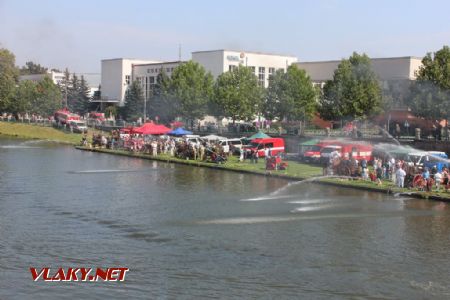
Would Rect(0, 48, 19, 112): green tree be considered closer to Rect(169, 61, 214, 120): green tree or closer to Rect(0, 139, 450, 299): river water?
Rect(169, 61, 214, 120): green tree

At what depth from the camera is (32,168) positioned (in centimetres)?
4641

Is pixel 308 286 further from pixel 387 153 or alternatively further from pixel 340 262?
pixel 387 153

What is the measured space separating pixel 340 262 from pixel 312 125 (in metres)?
62.2

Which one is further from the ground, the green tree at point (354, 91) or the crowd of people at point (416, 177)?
the green tree at point (354, 91)

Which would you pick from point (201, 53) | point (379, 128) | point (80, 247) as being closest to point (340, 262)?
point (80, 247)

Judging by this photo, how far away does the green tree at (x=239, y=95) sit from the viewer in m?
78.7

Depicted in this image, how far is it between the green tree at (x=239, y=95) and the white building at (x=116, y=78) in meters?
45.8

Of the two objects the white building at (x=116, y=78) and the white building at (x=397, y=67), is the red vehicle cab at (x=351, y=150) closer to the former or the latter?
the white building at (x=397, y=67)

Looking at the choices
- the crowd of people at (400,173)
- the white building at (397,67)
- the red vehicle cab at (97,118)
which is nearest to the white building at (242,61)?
the red vehicle cab at (97,118)

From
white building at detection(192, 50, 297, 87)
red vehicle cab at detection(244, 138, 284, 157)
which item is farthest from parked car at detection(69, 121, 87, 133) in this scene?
red vehicle cab at detection(244, 138, 284, 157)

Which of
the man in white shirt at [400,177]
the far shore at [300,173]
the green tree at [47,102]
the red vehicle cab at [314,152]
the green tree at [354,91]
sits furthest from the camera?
the green tree at [47,102]

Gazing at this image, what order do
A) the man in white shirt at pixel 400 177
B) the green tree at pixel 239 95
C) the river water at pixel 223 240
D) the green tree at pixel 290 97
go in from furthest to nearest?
the green tree at pixel 239 95, the green tree at pixel 290 97, the man in white shirt at pixel 400 177, the river water at pixel 223 240

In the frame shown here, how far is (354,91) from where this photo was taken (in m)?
64.8

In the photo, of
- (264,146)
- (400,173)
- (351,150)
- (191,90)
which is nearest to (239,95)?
(191,90)
